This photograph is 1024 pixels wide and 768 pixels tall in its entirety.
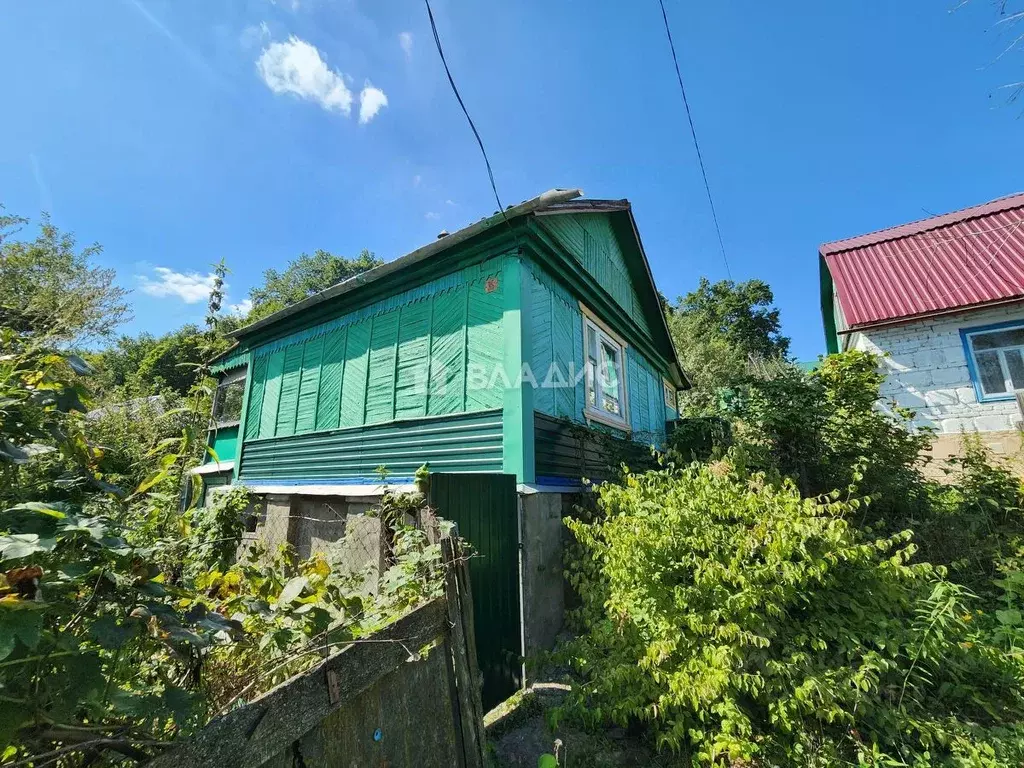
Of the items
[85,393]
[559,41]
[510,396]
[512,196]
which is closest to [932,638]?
[510,396]

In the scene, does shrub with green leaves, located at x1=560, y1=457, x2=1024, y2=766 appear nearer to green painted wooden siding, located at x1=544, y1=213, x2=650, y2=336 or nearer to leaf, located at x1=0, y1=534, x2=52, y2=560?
leaf, located at x1=0, y1=534, x2=52, y2=560

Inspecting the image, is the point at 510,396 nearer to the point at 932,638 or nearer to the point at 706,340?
the point at 932,638

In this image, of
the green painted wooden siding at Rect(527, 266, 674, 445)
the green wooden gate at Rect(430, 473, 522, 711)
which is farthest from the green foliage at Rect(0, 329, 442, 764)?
the green painted wooden siding at Rect(527, 266, 674, 445)

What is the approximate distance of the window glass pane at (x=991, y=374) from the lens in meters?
8.03

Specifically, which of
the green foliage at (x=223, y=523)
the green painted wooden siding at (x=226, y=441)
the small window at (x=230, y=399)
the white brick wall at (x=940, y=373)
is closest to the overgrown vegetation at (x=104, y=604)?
the green foliage at (x=223, y=523)

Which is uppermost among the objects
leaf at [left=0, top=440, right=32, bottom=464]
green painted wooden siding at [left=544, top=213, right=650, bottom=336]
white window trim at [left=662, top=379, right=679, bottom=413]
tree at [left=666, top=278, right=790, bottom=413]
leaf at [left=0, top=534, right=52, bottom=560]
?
tree at [left=666, top=278, right=790, bottom=413]

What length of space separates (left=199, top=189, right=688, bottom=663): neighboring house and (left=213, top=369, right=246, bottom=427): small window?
52.2 inches

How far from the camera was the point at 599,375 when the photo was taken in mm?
7164

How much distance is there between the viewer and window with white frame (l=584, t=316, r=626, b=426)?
22.3 ft

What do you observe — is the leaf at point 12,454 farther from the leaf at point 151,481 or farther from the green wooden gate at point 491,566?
the green wooden gate at point 491,566

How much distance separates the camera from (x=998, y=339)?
27.0 feet

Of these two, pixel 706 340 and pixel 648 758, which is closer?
pixel 648 758

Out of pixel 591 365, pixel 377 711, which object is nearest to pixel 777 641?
pixel 377 711

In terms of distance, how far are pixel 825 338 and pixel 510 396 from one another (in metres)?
18.0
